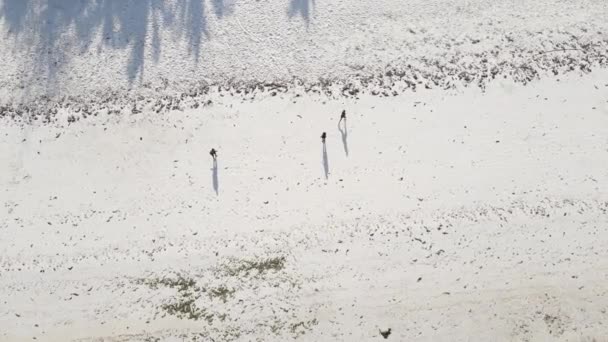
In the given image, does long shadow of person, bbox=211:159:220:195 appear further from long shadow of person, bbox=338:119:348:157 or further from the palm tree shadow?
long shadow of person, bbox=338:119:348:157

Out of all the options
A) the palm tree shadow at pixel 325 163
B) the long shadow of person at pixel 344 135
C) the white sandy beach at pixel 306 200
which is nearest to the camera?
the white sandy beach at pixel 306 200

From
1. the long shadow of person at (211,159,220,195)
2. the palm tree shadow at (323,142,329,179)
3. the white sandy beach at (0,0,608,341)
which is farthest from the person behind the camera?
the palm tree shadow at (323,142,329,179)

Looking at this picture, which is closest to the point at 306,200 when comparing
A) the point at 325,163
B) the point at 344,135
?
the point at 325,163

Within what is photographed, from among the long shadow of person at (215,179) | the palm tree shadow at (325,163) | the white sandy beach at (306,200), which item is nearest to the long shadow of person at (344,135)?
the white sandy beach at (306,200)

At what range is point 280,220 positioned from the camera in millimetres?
17141

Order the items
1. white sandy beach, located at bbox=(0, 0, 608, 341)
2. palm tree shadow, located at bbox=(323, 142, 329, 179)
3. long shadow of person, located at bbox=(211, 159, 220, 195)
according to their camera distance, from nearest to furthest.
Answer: white sandy beach, located at bbox=(0, 0, 608, 341) < long shadow of person, located at bbox=(211, 159, 220, 195) < palm tree shadow, located at bbox=(323, 142, 329, 179)

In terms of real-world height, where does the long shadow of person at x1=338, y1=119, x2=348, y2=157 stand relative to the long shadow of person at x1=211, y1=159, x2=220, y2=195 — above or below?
above

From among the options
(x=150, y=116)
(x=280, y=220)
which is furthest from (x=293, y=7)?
(x=280, y=220)

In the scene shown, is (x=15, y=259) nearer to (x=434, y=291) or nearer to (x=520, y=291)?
(x=434, y=291)

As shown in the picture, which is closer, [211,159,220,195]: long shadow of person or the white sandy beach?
the white sandy beach

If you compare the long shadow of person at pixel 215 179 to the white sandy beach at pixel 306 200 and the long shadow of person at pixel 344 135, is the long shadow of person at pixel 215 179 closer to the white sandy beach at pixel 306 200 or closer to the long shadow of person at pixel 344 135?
the white sandy beach at pixel 306 200

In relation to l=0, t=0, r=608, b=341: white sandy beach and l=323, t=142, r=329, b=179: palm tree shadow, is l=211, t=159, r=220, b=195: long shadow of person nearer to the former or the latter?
l=0, t=0, r=608, b=341: white sandy beach

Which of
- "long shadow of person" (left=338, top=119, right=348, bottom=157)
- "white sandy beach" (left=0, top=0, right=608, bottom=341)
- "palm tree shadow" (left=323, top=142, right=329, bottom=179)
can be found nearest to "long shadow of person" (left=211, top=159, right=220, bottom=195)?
"white sandy beach" (left=0, top=0, right=608, bottom=341)

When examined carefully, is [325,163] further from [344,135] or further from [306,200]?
[306,200]
